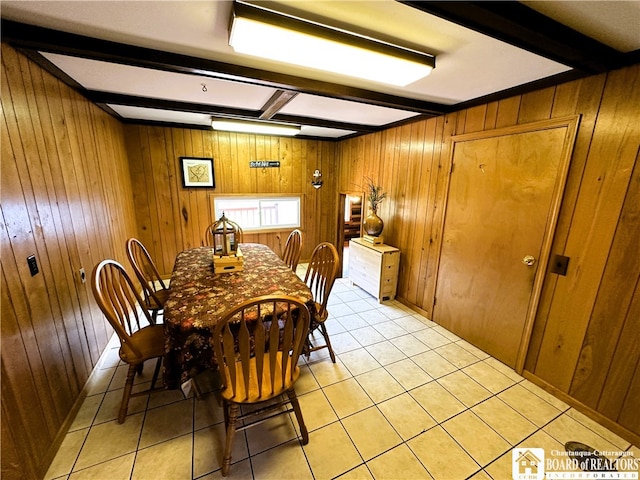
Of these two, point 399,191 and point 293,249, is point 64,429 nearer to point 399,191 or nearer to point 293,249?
point 293,249

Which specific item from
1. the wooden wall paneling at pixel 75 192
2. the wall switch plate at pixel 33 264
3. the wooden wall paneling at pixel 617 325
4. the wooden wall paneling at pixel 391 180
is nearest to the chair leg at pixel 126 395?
the wooden wall paneling at pixel 75 192

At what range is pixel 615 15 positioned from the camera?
3.76 ft

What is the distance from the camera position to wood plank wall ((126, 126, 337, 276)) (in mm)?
3646

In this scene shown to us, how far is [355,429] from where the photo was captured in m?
1.67

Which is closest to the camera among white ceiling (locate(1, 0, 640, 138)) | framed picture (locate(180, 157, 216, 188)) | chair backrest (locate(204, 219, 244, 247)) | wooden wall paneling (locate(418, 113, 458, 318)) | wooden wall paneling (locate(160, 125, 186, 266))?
white ceiling (locate(1, 0, 640, 138))

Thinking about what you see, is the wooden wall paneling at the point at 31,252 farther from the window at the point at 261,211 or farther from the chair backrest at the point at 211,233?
the window at the point at 261,211

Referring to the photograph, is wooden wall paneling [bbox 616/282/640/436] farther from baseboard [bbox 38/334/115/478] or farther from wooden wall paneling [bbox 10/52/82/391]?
wooden wall paneling [bbox 10/52/82/391]

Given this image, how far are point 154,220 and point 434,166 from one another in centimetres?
389

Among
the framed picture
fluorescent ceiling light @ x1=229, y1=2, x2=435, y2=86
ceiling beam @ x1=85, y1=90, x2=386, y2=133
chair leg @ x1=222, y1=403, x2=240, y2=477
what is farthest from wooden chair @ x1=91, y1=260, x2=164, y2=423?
the framed picture

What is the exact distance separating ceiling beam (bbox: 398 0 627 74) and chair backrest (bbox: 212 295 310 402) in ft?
4.56

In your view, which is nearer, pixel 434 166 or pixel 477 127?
pixel 477 127

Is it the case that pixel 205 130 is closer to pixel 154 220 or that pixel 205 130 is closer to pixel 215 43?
pixel 154 220

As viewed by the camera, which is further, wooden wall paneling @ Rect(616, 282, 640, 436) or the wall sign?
the wall sign

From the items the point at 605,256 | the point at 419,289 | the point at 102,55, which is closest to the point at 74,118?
the point at 102,55
